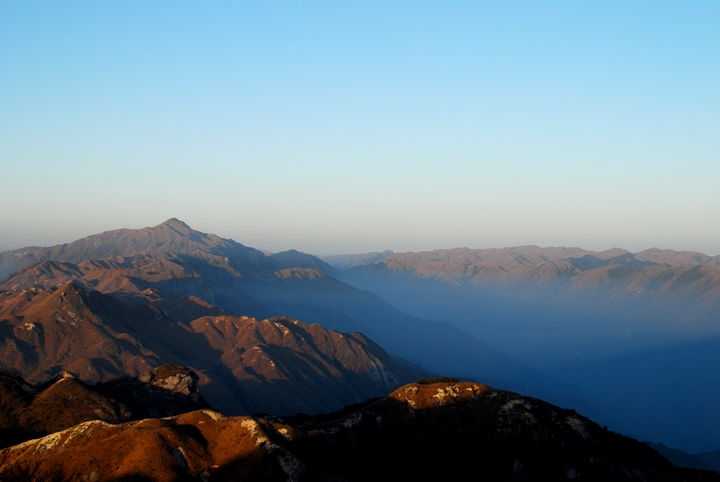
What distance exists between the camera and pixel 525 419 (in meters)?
81.9

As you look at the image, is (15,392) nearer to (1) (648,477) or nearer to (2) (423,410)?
(2) (423,410)

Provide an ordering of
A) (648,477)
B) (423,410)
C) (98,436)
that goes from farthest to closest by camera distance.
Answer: (423,410) < (648,477) < (98,436)

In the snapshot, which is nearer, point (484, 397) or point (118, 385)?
point (484, 397)

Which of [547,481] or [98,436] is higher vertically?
[98,436]

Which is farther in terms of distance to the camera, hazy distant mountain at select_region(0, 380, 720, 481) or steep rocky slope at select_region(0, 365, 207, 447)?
steep rocky slope at select_region(0, 365, 207, 447)

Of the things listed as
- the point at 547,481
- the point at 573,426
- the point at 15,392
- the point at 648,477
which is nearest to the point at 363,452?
the point at 547,481

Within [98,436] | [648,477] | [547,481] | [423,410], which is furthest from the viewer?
[423,410]

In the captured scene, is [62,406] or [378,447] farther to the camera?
[62,406]

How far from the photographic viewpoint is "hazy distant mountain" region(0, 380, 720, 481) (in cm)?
6107

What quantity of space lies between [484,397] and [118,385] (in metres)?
70.3

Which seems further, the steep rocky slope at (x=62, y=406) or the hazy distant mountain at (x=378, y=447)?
the steep rocky slope at (x=62, y=406)

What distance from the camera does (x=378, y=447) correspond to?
8194 cm

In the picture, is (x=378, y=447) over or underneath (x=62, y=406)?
underneath

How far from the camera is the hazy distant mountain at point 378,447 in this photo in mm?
61072
